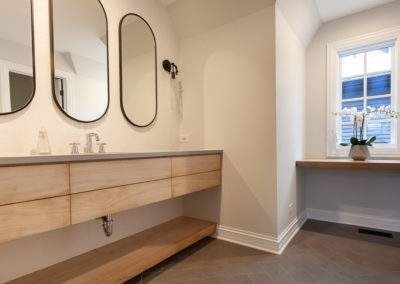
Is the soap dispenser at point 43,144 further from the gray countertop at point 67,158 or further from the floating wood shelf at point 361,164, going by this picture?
the floating wood shelf at point 361,164

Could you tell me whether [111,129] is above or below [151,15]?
below

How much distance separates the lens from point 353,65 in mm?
2605

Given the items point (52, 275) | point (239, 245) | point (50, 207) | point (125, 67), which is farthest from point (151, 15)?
point (239, 245)

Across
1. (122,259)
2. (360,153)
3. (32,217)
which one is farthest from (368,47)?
(32,217)

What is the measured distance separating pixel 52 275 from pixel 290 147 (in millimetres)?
2201

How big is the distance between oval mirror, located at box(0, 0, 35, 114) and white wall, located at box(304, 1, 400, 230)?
9.40 feet

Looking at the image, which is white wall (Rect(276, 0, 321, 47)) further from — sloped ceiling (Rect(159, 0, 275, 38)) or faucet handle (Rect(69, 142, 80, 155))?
faucet handle (Rect(69, 142, 80, 155))

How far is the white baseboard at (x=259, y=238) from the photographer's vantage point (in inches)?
74.2

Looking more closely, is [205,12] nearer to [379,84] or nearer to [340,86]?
[340,86]

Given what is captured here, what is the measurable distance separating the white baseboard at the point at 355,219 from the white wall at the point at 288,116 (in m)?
0.22

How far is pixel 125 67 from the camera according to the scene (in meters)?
1.84

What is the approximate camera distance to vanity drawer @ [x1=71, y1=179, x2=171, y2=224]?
1074mm

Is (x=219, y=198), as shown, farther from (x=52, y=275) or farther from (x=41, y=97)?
(x=41, y=97)

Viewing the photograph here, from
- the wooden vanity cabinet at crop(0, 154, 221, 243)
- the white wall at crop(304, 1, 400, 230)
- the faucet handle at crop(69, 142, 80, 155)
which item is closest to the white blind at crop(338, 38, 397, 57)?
the white wall at crop(304, 1, 400, 230)
